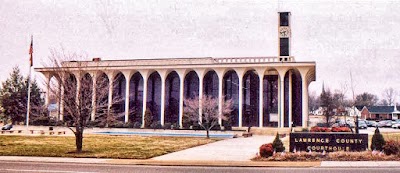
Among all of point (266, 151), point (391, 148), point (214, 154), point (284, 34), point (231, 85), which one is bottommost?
point (214, 154)

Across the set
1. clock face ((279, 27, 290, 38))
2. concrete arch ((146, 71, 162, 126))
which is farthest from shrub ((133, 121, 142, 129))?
clock face ((279, 27, 290, 38))

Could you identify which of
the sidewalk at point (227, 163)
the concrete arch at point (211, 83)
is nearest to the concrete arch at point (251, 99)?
the concrete arch at point (211, 83)

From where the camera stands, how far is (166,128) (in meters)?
57.2

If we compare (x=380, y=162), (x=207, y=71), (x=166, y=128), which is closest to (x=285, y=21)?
(x=207, y=71)

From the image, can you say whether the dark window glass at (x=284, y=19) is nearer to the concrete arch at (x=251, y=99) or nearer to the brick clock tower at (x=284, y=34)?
the brick clock tower at (x=284, y=34)

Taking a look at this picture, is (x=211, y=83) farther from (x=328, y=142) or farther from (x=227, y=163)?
(x=227, y=163)

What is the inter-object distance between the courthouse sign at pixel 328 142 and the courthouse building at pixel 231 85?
31.2m

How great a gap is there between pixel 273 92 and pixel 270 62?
549cm

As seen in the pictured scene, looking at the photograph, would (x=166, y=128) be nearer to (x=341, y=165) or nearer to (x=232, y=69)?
(x=232, y=69)

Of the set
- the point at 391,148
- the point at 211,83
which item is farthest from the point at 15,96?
the point at 391,148

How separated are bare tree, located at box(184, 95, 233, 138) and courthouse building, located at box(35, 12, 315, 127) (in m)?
1.15

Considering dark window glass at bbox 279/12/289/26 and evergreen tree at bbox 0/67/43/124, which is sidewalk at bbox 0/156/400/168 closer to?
dark window glass at bbox 279/12/289/26

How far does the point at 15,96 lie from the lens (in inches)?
2783

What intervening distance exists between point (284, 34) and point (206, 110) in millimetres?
18347
